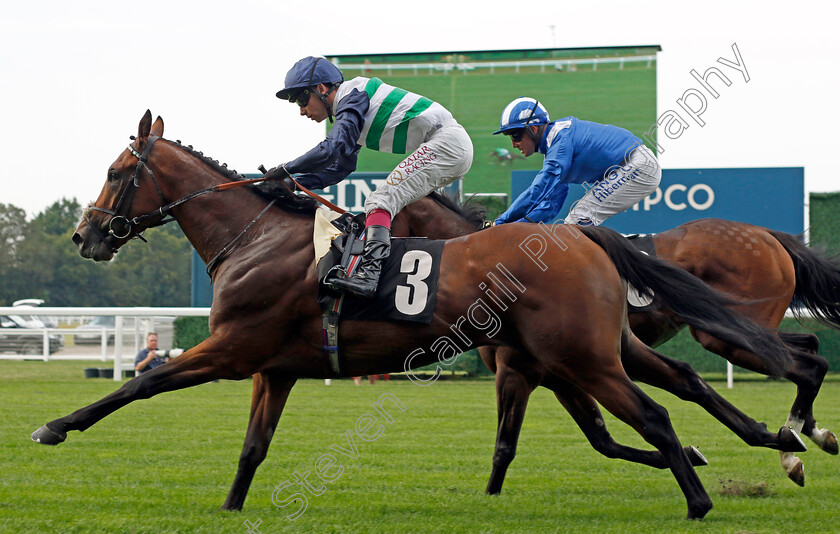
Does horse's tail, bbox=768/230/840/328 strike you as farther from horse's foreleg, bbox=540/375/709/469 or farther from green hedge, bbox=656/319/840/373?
green hedge, bbox=656/319/840/373

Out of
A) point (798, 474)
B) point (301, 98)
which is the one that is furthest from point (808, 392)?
point (301, 98)

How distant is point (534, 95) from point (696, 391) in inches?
532

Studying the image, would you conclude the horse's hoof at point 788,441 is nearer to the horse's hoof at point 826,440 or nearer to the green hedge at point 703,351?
the horse's hoof at point 826,440

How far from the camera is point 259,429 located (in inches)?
164

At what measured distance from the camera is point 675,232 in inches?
211

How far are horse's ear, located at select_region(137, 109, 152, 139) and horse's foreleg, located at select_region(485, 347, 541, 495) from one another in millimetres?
2057

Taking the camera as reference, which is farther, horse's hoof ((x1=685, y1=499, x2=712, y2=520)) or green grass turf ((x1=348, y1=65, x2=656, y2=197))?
green grass turf ((x1=348, y1=65, x2=656, y2=197))

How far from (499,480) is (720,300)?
1.43 meters

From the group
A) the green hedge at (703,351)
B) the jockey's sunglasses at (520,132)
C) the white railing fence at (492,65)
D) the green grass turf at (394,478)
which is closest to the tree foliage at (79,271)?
the white railing fence at (492,65)

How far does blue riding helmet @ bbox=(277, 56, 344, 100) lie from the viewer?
423cm

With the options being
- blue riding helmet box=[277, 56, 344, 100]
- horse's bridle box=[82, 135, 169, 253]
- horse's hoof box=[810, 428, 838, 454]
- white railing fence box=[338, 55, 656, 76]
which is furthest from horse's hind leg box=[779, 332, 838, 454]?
white railing fence box=[338, 55, 656, 76]

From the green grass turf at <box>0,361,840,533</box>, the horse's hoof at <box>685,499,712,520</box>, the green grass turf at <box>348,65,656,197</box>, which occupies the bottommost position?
the green grass turf at <box>0,361,840,533</box>

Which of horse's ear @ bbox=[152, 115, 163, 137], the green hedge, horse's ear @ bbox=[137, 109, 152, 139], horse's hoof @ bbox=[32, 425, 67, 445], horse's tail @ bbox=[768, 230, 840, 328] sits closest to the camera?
horse's hoof @ bbox=[32, 425, 67, 445]

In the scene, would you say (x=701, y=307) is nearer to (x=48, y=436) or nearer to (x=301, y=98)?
(x=301, y=98)
